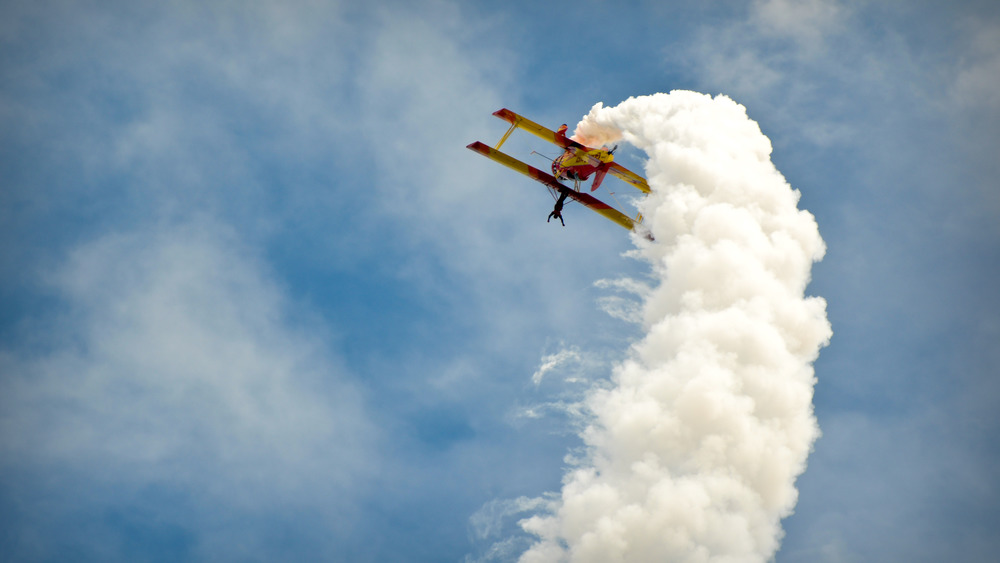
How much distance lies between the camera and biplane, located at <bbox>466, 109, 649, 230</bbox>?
5669 cm

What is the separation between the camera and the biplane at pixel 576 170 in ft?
186

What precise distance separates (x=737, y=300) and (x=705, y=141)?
36.6ft

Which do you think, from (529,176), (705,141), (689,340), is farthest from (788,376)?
(529,176)

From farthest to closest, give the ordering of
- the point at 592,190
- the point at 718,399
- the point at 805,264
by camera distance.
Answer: the point at 592,190, the point at 805,264, the point at 718,399

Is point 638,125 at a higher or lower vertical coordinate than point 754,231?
higher

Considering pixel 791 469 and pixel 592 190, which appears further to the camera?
pixel 592 190

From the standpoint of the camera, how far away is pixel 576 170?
190 feet

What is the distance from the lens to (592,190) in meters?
58.8

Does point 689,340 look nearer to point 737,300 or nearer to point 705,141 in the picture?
point 737,300

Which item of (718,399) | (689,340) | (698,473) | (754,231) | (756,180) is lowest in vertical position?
(698,473)

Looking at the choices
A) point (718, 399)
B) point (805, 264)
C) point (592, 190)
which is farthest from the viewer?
point (592, 190)

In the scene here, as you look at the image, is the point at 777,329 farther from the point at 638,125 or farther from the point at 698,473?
the point at 638,125

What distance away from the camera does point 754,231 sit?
177 ft

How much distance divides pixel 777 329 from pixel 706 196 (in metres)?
9.94
